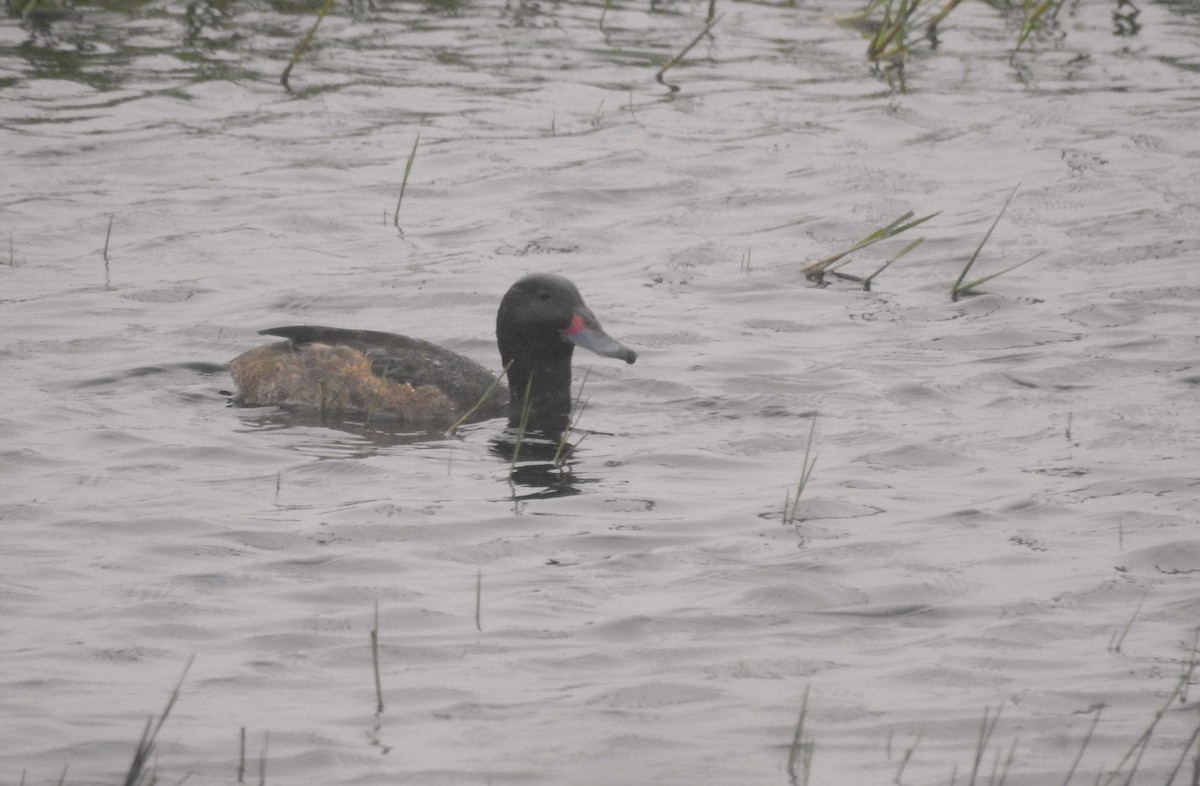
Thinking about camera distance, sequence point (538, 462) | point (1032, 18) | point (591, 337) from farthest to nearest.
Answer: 1. point (1032, 18)
2. point (591, 337)
3. point (538, 462)

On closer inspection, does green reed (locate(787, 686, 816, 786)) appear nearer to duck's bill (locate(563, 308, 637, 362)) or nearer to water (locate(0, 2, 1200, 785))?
water (locate(0, 2, 1200, 785))

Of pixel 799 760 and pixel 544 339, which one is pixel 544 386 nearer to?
pixel 544 339

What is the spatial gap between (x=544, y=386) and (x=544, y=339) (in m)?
0.25

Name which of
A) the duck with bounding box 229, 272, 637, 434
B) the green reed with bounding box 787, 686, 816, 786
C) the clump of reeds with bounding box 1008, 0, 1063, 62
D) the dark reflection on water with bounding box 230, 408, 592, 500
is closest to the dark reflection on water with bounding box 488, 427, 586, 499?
the dark reflection on water with bounding box 230, 408, 592, 500

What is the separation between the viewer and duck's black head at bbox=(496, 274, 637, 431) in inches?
368

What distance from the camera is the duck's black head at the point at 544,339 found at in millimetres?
9344

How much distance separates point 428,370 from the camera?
9.31 m

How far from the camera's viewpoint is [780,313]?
36.5ft

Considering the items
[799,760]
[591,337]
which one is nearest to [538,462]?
[591,337]

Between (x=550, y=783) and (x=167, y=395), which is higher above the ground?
(x=550, y=783)

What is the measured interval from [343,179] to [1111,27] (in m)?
8.50

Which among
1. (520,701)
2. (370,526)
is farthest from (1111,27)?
(520,701)

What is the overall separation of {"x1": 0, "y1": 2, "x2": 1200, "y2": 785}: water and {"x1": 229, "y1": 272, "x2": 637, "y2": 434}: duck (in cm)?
26

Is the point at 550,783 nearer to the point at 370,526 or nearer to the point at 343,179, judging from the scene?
the point at 370,526
